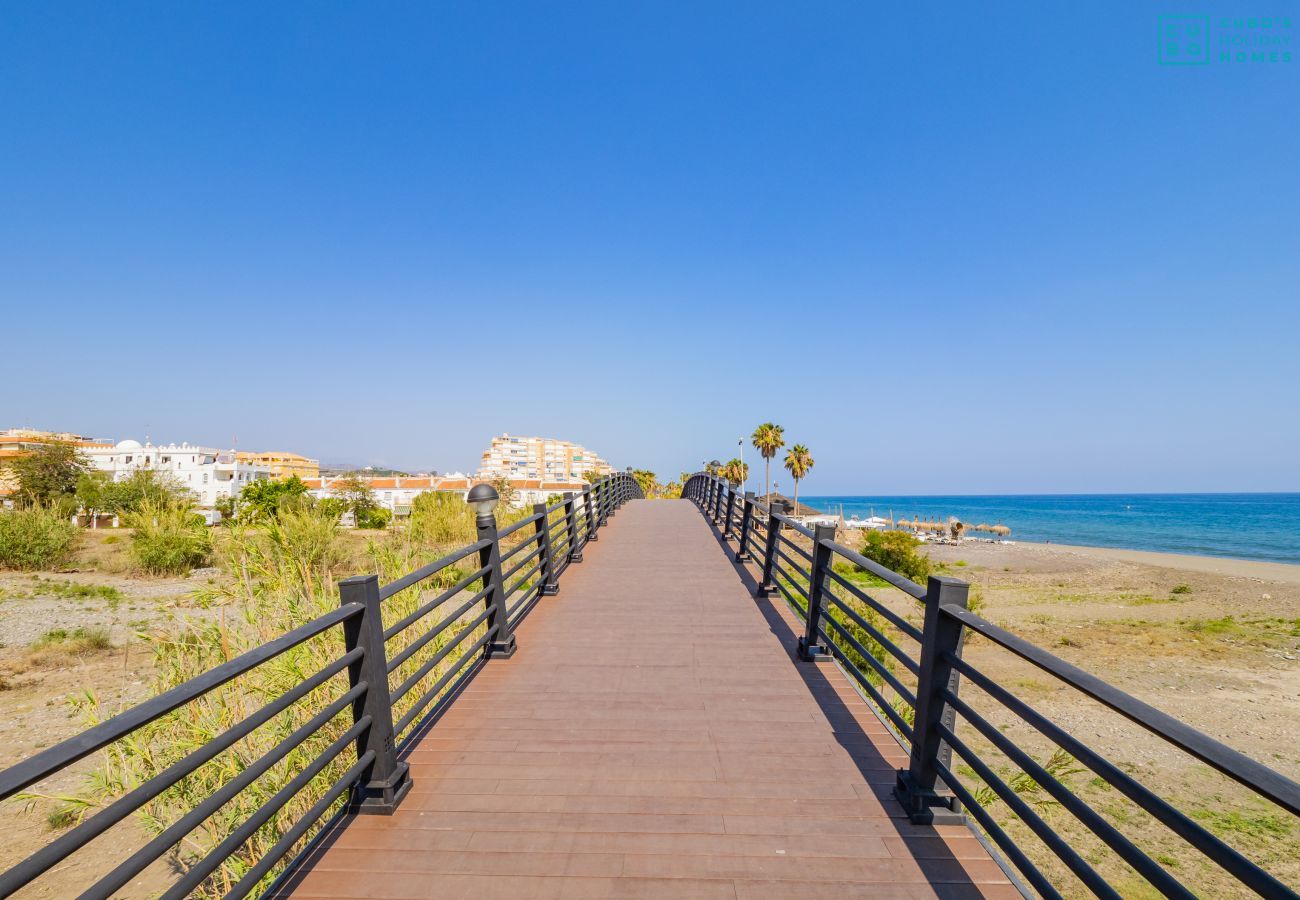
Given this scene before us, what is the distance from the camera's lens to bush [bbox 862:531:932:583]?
91.7ft

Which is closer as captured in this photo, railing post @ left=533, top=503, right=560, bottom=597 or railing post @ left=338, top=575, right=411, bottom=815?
railing post @ left=338, top=575, right=411, bottom=815

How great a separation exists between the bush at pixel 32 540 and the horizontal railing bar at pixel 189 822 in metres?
22.7

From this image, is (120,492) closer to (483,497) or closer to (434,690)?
(483,497)

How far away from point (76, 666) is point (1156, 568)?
158 ft

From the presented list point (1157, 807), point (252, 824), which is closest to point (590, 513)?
point (252, 824)

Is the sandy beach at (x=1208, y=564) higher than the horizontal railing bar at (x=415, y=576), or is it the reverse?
the horizontal railing bar at (x=415, y=576)

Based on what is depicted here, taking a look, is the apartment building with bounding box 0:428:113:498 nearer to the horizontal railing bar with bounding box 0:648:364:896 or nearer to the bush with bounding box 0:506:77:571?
the bush with bounding box 0:506:77:571

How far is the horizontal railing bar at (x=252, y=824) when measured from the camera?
1.74 meters

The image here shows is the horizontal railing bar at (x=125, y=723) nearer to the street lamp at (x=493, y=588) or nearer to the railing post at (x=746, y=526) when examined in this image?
the street lamp at (x=493, y=588)

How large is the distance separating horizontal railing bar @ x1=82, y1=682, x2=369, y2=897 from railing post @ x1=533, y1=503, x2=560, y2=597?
13.2 ft

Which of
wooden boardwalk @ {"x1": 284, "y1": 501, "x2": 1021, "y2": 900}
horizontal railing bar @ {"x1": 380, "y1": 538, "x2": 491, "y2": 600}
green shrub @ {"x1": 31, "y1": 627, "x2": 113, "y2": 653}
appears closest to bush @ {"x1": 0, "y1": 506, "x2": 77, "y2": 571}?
green shrub @ {"x1": 31, "y1": 627, "x2": 113, "y2": 653}

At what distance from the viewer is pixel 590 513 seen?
11578 mm

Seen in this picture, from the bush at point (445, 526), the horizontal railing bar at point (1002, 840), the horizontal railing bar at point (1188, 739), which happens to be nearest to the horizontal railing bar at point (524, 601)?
the horizontal railing bar at point (1002, 840)

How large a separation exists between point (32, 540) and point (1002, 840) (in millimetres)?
25396
